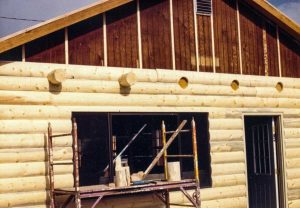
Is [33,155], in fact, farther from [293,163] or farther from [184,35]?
[293,163]

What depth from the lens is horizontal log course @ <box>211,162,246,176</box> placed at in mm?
13281

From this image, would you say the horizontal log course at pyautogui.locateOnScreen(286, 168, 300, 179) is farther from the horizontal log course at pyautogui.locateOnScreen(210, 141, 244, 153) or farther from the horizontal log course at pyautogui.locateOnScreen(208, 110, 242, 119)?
the horizontal log course at pyautogui.locateOnScreen(208, 110, 242, 119)

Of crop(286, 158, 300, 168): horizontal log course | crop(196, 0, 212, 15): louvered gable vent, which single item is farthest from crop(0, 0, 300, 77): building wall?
crop(286, 158, 300, 168): horizontal log course

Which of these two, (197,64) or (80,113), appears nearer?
(80,113)

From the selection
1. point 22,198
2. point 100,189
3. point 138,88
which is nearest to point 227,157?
point 138,88

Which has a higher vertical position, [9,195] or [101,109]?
[101,109]

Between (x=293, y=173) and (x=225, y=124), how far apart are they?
2.99 metres

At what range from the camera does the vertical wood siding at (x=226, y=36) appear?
13.9 meters

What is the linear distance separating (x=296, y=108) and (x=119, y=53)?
6.32m

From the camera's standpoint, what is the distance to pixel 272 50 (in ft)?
49.0

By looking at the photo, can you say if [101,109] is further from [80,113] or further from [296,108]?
[296,108]

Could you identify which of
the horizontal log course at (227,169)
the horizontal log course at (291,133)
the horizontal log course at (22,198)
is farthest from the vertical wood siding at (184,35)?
the horizontal log course at (22,198)

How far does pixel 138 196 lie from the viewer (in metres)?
11.9

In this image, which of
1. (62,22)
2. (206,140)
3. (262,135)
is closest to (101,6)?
(62,22)
